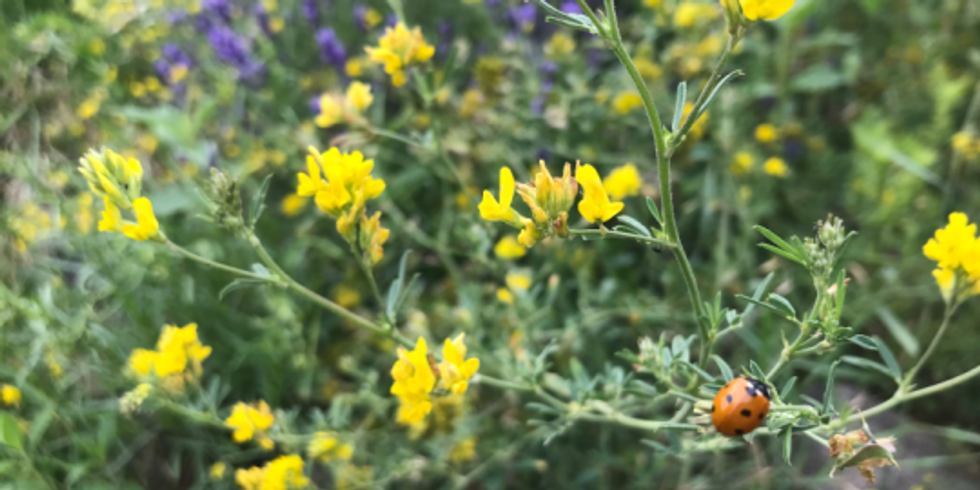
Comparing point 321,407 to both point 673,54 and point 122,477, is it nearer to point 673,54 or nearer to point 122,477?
point 122,477

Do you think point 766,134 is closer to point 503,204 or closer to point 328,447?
point 503,204

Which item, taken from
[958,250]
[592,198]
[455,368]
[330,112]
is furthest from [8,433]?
[958,250]

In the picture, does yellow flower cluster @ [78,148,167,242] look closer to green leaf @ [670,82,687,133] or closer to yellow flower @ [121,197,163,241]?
yellow flower @ [121,197,163,241]

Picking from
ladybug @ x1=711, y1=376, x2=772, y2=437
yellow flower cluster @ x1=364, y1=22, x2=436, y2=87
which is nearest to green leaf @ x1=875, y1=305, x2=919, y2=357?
ladybug @ x1=711, y1=376, x2=772, y2=437

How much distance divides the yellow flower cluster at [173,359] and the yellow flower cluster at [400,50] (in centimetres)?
78

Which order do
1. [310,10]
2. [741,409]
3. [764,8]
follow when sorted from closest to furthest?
[764,8]
[741,409]
[310,10]

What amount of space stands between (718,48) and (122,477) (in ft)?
9.13

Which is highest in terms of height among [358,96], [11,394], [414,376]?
[358,96]

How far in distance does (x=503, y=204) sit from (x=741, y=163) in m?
1.61

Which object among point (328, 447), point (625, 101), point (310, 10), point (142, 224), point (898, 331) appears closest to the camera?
point (142, 224)

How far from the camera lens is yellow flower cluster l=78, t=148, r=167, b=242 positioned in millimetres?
962

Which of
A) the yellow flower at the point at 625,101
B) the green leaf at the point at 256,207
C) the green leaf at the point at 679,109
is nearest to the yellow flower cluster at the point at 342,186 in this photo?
the green leaf at the point at 256,207

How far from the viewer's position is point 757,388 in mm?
862

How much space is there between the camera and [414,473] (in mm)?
1737
